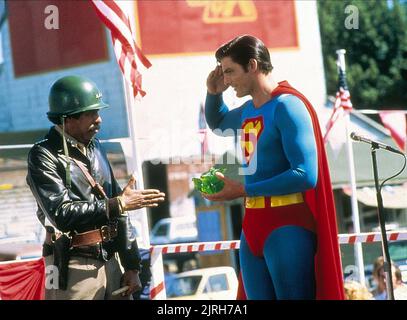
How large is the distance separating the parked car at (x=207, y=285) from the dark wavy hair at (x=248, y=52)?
1.03 m

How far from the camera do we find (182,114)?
597cm

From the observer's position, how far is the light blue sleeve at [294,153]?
9.93 ft

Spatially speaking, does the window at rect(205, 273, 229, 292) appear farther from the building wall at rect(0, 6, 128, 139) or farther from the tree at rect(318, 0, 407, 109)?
the tree at rect(318, 0, 407, 109)

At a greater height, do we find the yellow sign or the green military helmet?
the yellow sign

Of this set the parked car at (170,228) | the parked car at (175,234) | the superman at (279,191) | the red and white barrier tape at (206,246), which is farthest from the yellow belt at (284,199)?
the parked car at (170,228)

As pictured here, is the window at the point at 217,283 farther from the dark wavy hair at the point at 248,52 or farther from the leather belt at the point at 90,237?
the dark wavy hair at the point at 248,52

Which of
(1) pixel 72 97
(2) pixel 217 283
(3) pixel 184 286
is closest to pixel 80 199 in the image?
(1) pixel 72 97

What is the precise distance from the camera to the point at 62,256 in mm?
3412

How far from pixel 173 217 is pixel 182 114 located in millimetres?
8537

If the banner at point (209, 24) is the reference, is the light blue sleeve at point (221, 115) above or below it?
below

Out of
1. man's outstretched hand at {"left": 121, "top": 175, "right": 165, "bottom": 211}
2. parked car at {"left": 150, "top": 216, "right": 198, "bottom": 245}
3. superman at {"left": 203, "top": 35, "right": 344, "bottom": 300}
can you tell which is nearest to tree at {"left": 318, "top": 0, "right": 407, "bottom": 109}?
superman at {"left": 203, "top": 35, "right": 344, "bottom": 300}

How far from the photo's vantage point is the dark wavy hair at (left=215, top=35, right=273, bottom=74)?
10.4 ft

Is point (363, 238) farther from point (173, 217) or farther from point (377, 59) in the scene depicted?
point (173, 217)

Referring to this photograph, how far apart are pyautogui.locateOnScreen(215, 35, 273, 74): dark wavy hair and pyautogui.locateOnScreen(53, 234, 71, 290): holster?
37.3 inches
